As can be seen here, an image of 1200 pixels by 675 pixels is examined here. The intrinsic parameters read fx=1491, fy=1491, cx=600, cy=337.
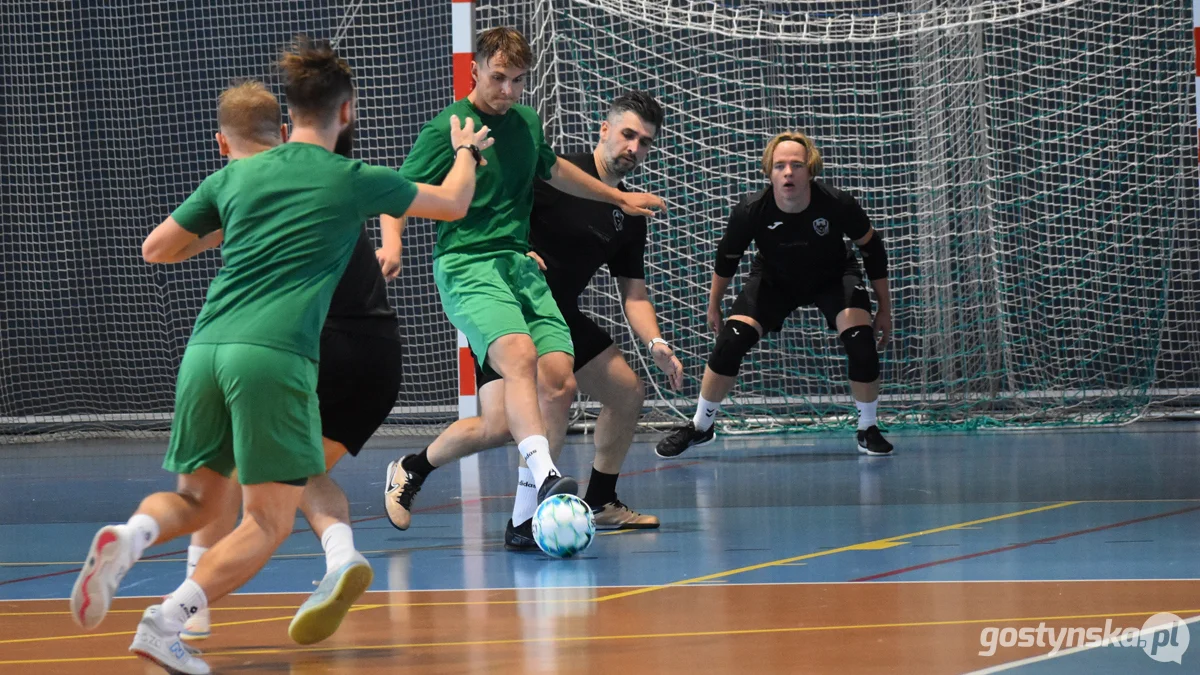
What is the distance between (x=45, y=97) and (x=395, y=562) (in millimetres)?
7734

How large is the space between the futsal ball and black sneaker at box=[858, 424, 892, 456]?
3529 mm

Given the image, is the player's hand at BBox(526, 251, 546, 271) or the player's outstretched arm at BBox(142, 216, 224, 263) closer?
the player's outstretched arm at BBox(142, 216, 224, 263)

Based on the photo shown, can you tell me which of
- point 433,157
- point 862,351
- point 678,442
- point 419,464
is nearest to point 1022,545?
point 419,464

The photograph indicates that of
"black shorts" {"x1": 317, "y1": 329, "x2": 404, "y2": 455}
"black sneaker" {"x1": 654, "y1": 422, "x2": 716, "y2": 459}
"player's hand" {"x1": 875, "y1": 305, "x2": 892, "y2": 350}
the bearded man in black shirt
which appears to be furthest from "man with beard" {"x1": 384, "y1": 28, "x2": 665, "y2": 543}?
"player's hand" {"x1": 875, "y1": 305, "x2": 892, "y2": 350}

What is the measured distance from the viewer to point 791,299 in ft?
25.6

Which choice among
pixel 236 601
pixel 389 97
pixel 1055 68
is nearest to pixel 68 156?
pixel 389 97

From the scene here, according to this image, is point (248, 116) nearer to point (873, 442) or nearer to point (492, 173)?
point (492, 173)

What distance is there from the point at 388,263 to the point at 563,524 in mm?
871

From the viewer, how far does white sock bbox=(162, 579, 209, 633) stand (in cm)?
275

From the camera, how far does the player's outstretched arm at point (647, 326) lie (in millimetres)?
4863

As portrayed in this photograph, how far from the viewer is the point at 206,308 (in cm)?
293

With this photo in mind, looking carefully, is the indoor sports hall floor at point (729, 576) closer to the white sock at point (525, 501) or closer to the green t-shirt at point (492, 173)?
the white sock at point (525, 501)

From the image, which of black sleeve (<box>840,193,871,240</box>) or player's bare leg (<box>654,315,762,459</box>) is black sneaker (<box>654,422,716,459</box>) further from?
black sleeve (<box>840,193,871,240</box>)

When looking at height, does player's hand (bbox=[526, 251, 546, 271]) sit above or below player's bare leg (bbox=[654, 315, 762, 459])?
above
